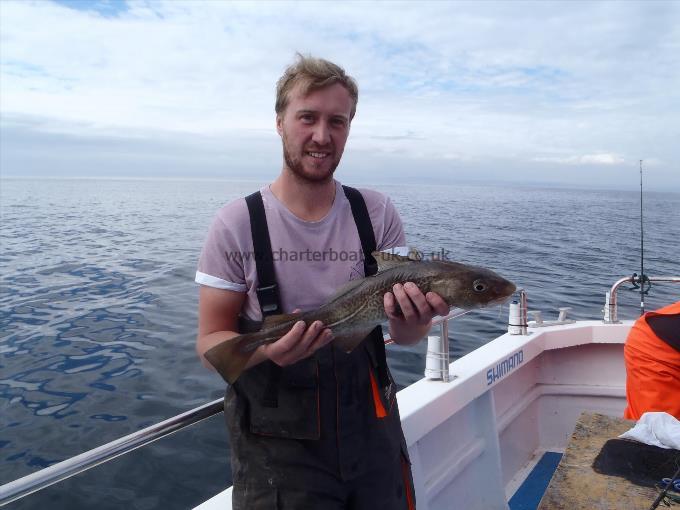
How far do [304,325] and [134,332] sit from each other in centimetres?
1021

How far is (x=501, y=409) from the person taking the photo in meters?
5.86

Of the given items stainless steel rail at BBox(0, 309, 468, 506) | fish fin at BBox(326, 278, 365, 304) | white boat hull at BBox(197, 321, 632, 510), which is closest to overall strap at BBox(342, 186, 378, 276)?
fish fin at BBox(326, 278, 365, 304)

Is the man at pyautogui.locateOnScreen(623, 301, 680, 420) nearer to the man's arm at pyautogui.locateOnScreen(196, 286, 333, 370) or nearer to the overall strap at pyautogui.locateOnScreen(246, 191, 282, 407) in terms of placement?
the man's arm at pyautogui.locateOnScreen(196, 286, 333, 370)

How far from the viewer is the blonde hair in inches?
101

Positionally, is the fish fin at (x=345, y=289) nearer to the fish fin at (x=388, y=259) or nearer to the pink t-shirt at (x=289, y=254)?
the pink t-shirt at (x=289, y=254)

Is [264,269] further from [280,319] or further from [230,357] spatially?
[230,357]

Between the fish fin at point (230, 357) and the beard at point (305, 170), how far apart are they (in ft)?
2.81

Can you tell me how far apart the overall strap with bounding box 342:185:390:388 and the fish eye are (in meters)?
0.53

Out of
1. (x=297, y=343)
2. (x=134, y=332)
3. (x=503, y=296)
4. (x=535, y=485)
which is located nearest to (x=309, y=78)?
(x=297, y=343)

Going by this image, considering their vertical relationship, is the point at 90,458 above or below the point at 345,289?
below

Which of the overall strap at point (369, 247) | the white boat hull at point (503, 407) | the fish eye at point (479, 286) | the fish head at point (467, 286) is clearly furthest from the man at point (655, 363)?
the overall strap at point (369, 247)

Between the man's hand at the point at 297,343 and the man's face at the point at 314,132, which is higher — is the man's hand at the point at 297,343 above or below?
below

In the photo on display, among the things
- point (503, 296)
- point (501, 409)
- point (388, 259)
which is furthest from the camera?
point (501, 409)

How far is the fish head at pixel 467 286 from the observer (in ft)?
8.67
